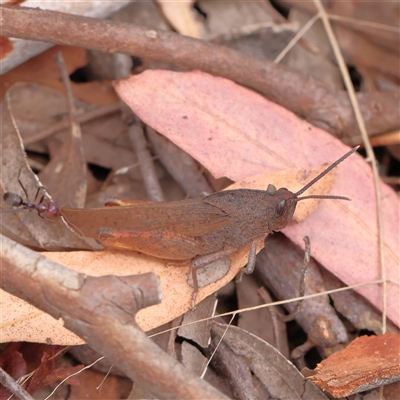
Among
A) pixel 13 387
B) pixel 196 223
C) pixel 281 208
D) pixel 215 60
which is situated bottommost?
pixel 13 387

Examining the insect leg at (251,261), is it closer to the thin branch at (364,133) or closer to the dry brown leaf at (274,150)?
the dry brown leaf at (274,150)

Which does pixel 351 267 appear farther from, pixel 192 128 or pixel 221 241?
pixel 192 128

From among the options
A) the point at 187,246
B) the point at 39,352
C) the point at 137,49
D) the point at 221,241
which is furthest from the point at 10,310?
the point at 137,49

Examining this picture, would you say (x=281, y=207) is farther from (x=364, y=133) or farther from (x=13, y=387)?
(x=13, y=387)

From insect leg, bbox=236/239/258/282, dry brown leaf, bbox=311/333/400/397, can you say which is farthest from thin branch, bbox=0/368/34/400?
dry brown leaf, bbox=311/333/400/397

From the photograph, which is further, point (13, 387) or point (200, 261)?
point (200, 261)

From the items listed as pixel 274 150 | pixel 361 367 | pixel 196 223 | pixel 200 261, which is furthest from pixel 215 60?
pixel 361 367
